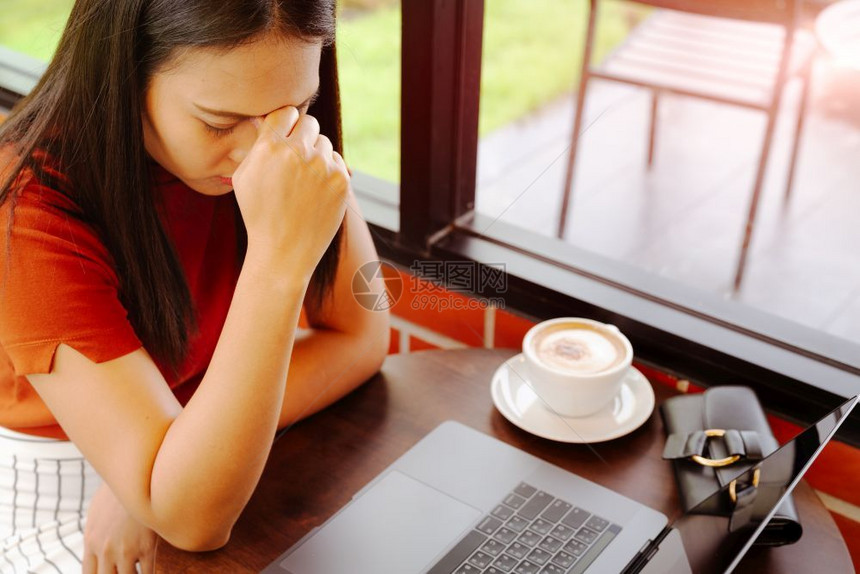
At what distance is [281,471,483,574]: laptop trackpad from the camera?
882mm

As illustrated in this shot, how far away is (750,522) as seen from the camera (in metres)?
0.81

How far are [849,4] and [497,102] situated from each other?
3.85ft

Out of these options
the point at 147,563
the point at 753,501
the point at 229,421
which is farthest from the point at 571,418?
the point at 147,563

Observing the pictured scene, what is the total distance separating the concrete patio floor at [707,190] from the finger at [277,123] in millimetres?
786

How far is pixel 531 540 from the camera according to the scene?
35.8 inches

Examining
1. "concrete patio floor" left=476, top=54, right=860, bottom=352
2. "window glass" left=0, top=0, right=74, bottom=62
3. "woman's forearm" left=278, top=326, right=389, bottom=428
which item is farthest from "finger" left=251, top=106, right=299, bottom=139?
"window glass" left=0, top=0, right=74, bottom=62

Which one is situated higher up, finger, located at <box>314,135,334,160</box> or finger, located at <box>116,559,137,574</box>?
finger, located at <box>314,135,334,160</box>

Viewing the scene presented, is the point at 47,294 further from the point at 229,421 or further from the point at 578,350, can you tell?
the point at 578,350

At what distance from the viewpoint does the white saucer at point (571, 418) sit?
3.38 ft

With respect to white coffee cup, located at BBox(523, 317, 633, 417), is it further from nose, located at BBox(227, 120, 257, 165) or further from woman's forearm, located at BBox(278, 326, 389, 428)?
nose, located at BBox(227, 120, 257, 165)

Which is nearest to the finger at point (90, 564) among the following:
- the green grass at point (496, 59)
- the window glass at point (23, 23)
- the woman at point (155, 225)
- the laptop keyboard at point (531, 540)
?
the woman at point (155, 225)

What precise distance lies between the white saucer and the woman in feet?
0.98

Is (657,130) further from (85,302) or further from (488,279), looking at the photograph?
(85,302)

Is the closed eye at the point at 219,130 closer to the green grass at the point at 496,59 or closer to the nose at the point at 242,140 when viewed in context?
the nose at the point at 242,140
